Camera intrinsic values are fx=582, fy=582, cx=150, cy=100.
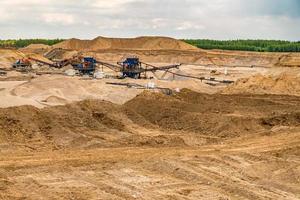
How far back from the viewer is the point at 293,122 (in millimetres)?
25156

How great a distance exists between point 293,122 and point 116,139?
8.31 meters

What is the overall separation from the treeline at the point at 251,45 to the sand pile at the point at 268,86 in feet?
175

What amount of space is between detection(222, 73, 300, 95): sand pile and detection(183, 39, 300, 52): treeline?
175ft

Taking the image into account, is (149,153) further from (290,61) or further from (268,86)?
(290,61)

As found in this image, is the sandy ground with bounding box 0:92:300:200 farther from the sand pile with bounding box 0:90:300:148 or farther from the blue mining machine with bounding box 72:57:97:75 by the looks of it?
the blue mining machine with bounding box 72:57:97:75

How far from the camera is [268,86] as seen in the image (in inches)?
1682

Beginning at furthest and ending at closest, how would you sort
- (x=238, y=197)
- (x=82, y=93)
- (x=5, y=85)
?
(x=5, y=85), (x=82, y=93), (x=238, y=197)

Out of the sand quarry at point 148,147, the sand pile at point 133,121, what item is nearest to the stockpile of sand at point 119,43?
the sand quarry at point 148,147

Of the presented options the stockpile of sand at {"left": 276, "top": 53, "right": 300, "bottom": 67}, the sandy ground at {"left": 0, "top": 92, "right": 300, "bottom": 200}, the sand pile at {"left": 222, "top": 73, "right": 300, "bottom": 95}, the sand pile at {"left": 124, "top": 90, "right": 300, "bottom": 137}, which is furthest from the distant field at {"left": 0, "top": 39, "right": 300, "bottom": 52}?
the sandy ground at {"left": 0, "top": 92, "right": 300, "bottom": 200}

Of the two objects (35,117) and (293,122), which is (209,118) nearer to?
(293,122)

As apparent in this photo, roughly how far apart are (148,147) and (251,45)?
95404mm

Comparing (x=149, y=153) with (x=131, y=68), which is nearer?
(x=149, y=153)

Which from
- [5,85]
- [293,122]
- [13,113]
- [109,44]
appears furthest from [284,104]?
[109,44]

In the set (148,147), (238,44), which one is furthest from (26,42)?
(148,147)
